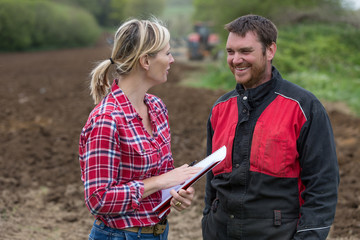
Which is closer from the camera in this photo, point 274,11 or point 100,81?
point 100,81

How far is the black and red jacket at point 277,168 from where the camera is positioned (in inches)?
83.1

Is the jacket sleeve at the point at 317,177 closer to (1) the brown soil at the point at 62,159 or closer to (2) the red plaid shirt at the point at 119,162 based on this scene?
(2) the red plaid shirt at the point at 119,162

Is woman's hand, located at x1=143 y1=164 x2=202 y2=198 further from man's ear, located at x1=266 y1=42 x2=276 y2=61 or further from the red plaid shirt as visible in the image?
man's ear, located at x1=266 y1=42 x2=276 y2=61

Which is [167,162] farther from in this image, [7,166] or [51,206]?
[7,166]

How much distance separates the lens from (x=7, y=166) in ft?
22.4

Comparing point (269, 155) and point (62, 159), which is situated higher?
point (269, 155)

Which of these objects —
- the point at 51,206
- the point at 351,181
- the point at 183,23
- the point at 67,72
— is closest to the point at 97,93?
the point at 51,206

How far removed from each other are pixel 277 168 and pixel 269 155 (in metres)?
0.07

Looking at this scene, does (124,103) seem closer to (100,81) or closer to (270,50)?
(100,81)

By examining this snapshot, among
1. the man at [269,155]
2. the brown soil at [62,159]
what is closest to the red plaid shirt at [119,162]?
the man at [269,155]

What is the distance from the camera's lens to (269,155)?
2172 millimetres

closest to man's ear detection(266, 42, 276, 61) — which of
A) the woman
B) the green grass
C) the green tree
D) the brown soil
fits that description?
the woman

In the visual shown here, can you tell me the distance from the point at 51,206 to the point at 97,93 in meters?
3.68

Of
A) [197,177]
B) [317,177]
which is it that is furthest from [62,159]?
[317,177]
